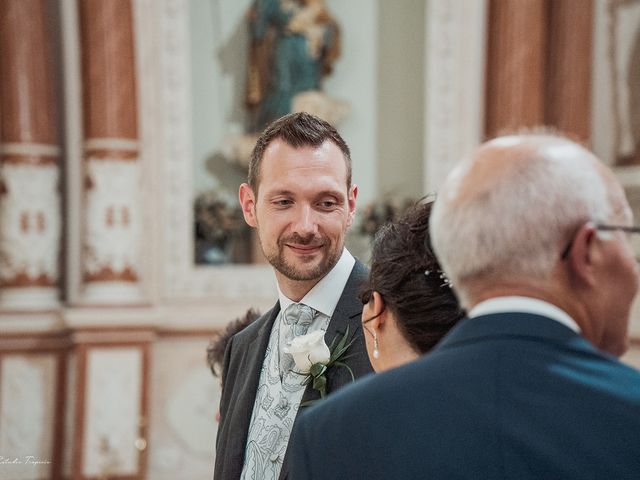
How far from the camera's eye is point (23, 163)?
688 centimetres

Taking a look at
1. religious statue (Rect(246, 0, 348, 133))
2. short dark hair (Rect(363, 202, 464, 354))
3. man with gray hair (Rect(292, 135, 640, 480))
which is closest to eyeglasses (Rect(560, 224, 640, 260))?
man with gray hair (Rect(292, 135, 640, 480))

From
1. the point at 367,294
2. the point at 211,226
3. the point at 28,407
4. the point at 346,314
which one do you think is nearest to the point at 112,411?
the point at 28,407

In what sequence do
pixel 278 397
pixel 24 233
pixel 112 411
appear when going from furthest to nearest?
pixel 24 233 < pixel 112 411 < pixel 278 397

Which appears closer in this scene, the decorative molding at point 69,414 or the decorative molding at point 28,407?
the decorative molding at point 28,407

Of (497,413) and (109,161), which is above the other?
(109,161)

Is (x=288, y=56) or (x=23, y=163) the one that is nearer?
(x=23, y=163)

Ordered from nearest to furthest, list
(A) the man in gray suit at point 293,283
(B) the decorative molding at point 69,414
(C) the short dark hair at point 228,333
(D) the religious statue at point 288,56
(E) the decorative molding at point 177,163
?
(A) the man in gray suit at point 293,283
(C) the short dark hair at point 228,333
(B) the decorative molding at point 69,414
(E) the decorative molding at point 177,163
(D) the religious statue at point 288,56

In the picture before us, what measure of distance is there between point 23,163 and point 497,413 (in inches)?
243

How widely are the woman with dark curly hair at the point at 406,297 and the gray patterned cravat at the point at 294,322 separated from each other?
0.38 metres

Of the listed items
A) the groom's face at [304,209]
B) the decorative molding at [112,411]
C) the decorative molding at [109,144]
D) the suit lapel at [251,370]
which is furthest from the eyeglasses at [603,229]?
the decorative molding at [109,144]

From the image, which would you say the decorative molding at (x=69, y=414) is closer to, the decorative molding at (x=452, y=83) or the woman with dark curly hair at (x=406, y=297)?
the decorative molding at (x=452, y=83)

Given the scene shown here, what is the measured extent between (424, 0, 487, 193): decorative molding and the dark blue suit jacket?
622 centimetres

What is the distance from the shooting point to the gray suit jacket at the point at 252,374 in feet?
7.25

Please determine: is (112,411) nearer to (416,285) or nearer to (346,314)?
(346,314)
